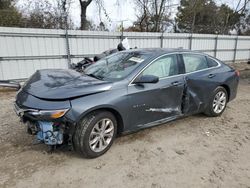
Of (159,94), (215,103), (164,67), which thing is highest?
(164,67)

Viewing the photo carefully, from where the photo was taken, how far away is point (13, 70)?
8.07 metres

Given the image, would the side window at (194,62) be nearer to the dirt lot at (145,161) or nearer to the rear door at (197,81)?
the rear door at (197,81)

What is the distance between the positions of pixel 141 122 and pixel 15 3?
16.8m

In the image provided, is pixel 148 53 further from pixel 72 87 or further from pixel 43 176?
pixel 43 176

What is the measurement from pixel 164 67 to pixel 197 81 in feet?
2.77

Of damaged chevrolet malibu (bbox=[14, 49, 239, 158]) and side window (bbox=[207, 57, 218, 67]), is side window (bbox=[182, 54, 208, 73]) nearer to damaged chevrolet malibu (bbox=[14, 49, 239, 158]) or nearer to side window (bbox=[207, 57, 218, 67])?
damaged chevrolet malibu (bbox=[14, 49, 239, 158])

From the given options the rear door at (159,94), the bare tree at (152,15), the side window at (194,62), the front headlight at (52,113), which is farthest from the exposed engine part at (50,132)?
the bare tree at (152,15)

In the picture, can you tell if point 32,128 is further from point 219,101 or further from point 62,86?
point 219,101

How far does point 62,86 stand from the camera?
10.3ft

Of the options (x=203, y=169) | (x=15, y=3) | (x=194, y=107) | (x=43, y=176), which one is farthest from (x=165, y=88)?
(x=15, y=3)

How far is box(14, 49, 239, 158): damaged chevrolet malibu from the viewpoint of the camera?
117 inches

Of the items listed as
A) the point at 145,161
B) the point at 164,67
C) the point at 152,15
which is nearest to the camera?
the point at 145,161

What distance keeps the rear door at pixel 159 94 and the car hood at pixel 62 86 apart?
1.79ft

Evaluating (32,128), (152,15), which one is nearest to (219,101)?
(32,128)
